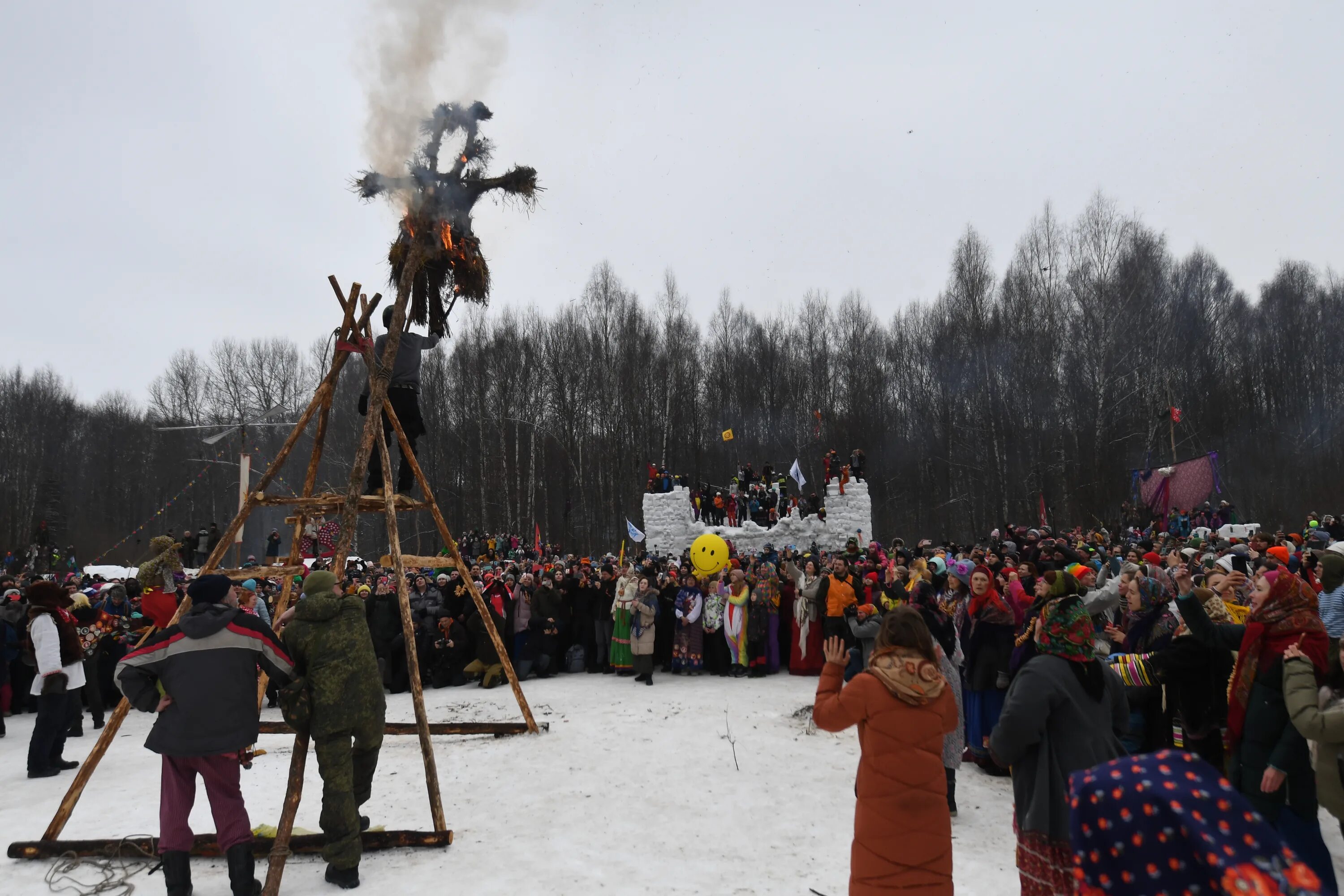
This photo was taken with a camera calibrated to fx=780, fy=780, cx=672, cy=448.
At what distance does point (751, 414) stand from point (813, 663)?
27670mm

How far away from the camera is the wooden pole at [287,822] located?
4.39 m

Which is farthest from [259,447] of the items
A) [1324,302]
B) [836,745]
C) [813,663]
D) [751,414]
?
[1324,302]

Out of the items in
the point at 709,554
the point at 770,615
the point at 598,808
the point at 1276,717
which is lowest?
the point at 598,808

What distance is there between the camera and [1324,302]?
117 feet

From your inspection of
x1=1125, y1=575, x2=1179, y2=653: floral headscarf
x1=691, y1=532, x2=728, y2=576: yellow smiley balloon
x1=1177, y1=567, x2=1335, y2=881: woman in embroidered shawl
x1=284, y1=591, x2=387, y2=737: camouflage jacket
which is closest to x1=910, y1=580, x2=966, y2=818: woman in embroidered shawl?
x1=1125, y1=575, x2=1179, y2=653: floral headscarf

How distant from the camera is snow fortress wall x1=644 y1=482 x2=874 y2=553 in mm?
22797

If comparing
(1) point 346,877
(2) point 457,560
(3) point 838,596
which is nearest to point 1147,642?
(3) point 838,596

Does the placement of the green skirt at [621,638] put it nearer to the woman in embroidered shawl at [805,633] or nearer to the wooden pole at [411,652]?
the woman in embroidered shawl at [805,633]

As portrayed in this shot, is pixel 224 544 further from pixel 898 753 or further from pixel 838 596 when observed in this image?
pixel 838 596

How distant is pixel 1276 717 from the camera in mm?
4168

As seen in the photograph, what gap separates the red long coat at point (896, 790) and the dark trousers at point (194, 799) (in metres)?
3.46

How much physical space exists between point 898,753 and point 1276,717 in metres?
2.52

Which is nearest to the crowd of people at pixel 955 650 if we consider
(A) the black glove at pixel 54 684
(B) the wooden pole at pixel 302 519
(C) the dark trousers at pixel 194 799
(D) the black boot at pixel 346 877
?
(A) the black glove at pixel 54 684

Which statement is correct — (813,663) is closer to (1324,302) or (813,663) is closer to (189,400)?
(1324,302)
